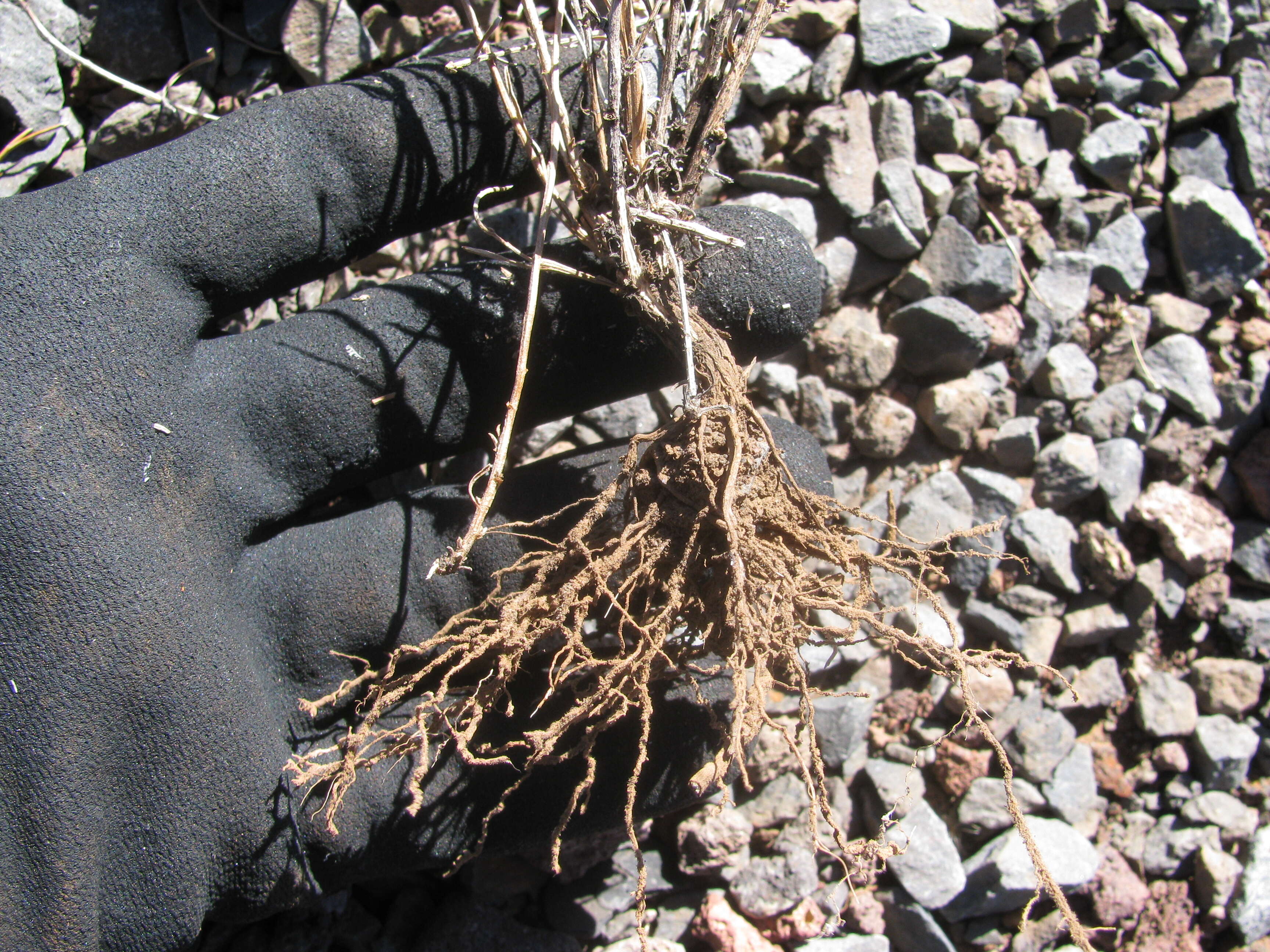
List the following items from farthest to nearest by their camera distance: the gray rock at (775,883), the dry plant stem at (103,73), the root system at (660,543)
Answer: the gray rock at (775,883), the dry plant stem at (103,73), the root system at (660,543)

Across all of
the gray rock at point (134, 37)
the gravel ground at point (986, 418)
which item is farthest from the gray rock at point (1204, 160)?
the gray rock at point (134, 37)

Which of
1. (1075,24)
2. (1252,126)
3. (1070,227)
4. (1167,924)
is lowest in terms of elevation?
(1167,924)

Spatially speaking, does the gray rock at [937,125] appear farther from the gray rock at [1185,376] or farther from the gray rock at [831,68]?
the gray rock at [1185,376]

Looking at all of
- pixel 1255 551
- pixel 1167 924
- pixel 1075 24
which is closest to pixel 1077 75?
pixel 1075 24

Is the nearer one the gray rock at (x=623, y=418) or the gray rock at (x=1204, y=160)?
the gray rock at (x=623, y=418)

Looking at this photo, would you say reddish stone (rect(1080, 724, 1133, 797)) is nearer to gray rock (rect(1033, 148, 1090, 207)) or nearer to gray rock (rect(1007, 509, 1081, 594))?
gray rock (rect(1007, 509, 1081, 594))

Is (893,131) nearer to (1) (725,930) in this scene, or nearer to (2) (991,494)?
(2) (991,494)

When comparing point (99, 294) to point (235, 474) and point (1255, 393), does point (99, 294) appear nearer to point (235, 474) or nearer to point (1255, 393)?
point (235, 474)
